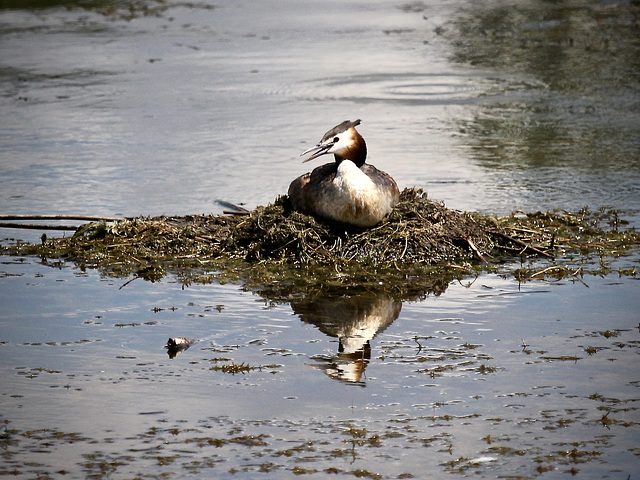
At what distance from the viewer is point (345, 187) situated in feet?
27.3

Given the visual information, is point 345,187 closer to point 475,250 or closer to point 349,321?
point 475,250

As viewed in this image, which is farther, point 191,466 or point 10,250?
point 10,250

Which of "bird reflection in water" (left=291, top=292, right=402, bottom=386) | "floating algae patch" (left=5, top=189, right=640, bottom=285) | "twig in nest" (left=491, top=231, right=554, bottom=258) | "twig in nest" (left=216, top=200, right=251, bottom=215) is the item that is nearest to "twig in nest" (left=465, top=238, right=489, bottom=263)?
"floating algae patch" (left=5, top=189, right=640, bottom=285)

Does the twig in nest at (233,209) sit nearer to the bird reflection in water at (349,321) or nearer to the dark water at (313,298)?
the dark water at (313,298)

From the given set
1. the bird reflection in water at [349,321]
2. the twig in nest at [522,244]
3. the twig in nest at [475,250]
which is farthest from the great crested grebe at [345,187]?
the bird reflection in water at [349,321]

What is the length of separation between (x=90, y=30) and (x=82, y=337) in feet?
64.5

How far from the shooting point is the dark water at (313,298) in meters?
4.89

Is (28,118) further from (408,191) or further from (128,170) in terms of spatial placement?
(408,191)

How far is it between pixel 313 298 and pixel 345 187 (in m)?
1.32

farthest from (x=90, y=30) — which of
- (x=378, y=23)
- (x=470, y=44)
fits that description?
(x=470, y=44)

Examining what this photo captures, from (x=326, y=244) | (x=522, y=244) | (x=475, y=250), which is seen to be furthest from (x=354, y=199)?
(x=522, y=244)

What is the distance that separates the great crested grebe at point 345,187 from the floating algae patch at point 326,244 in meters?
0.13

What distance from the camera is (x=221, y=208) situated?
1031cm

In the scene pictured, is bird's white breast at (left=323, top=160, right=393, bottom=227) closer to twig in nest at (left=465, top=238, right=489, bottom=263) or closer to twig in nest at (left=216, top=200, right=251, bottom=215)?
twig in nest at (left=465, top=238, right=489, bottom=263)
